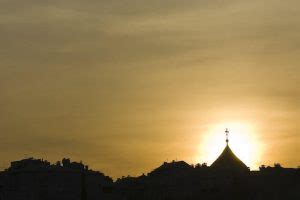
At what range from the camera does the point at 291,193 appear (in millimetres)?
182125

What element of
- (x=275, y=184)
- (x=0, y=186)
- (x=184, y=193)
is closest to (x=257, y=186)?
(x=275, y=184)

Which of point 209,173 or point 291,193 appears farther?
point 209,173

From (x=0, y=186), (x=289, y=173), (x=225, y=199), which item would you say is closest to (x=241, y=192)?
(x=225, y=199)

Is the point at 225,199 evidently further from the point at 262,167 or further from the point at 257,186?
the point at 262,167

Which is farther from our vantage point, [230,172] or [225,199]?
[230,172]

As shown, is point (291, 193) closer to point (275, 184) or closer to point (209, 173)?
point (275, 184)

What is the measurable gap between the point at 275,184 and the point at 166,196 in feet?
65.4

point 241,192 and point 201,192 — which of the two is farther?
point 201,192

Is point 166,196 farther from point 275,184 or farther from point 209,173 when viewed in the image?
point 275,184

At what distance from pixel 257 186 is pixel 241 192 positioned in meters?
6.61

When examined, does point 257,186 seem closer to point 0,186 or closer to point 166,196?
point 166,196

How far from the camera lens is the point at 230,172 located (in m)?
195

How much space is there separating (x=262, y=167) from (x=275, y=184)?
13.2 metres

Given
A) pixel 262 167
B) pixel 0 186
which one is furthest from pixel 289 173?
pixel 0 186
